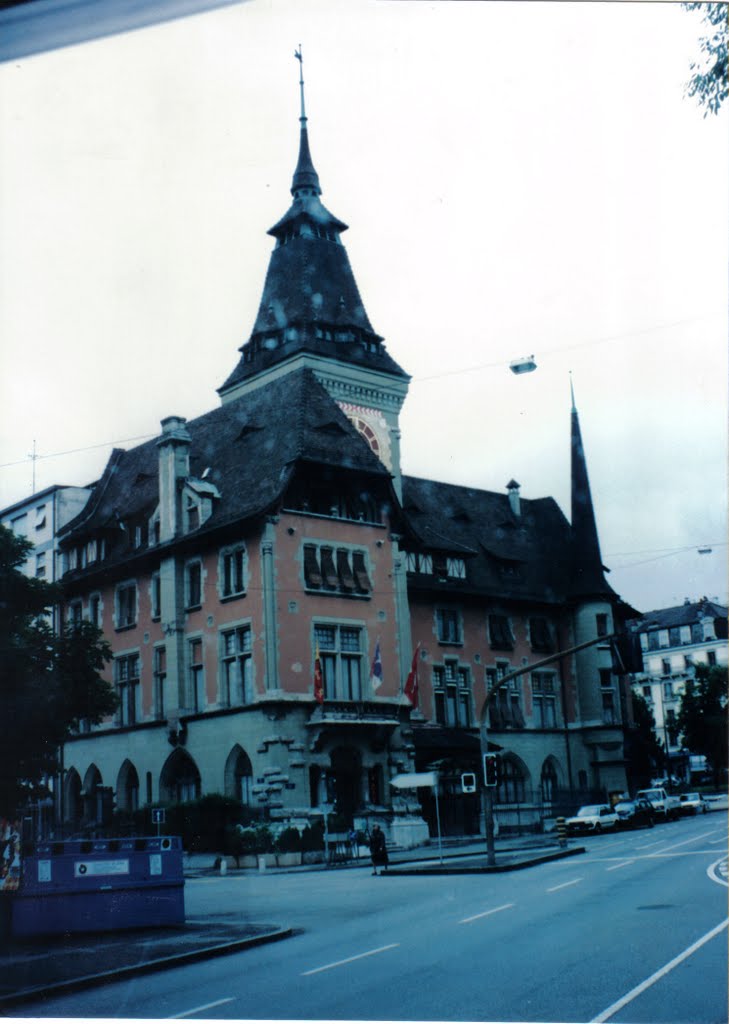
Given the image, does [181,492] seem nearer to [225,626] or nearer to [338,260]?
[225,626]

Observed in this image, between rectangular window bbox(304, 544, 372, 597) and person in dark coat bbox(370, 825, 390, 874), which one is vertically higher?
rectangular window bbox(304, 544, 372, 597)

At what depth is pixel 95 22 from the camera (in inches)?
244

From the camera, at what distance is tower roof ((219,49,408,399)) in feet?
62.6

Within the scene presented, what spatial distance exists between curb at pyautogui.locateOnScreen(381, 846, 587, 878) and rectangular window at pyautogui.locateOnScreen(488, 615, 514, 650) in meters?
10.3

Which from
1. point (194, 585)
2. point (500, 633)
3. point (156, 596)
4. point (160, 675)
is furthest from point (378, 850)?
point (500, 633)

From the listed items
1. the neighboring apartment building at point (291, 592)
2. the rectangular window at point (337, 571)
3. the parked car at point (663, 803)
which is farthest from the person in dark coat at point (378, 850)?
the parked car at point (663, 803)

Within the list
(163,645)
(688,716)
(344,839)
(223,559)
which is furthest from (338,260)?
(688,716)

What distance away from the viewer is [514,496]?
1712 centimetres

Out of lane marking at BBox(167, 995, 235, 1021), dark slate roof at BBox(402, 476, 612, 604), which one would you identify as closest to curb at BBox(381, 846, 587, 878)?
dark slate roof at BBox(402, 476, 612, 604)

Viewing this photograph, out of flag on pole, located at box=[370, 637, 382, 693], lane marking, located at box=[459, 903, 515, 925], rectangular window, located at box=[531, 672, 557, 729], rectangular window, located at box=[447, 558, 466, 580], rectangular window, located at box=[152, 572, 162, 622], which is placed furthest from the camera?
rectangular window, located at box=[531, 672, 557, 729]

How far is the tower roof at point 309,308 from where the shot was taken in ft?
62.6

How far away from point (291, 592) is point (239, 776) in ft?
14.2

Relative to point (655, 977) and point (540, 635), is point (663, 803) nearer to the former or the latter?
point (540, 635)

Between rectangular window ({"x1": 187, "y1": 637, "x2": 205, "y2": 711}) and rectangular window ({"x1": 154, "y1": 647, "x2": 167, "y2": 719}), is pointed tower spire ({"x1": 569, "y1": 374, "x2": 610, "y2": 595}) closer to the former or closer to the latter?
rectangular window ({"x1": 187, "y1": 637, "x2": 205, "y2": 711})
